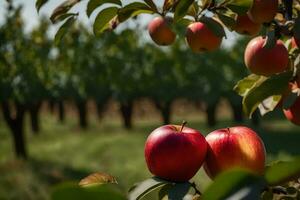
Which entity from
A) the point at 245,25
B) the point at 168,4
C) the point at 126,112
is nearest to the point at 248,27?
the point at 245,25

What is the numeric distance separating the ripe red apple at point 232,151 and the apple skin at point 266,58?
263mm

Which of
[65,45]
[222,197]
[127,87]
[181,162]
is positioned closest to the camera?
[222,197]

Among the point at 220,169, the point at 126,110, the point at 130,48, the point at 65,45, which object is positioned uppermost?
the point at 220,169

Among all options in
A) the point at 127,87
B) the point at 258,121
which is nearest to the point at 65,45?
the point at 127,87

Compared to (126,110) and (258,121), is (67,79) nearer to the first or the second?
(126,110)

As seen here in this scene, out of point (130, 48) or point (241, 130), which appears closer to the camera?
point (241, 130)

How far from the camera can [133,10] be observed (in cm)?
153

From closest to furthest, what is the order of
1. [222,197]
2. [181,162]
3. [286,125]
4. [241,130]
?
[222,197], [181,162], [241,130], [286,125]

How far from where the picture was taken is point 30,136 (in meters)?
24.6

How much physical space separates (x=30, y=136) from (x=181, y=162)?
2410 cm

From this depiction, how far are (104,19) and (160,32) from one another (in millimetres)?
293

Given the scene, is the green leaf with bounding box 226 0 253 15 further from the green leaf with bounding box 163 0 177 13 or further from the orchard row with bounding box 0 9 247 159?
the orchard row with bounding box 0 9 247 159

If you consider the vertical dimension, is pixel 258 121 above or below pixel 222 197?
below

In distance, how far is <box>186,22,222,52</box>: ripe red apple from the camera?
5.72 feet
